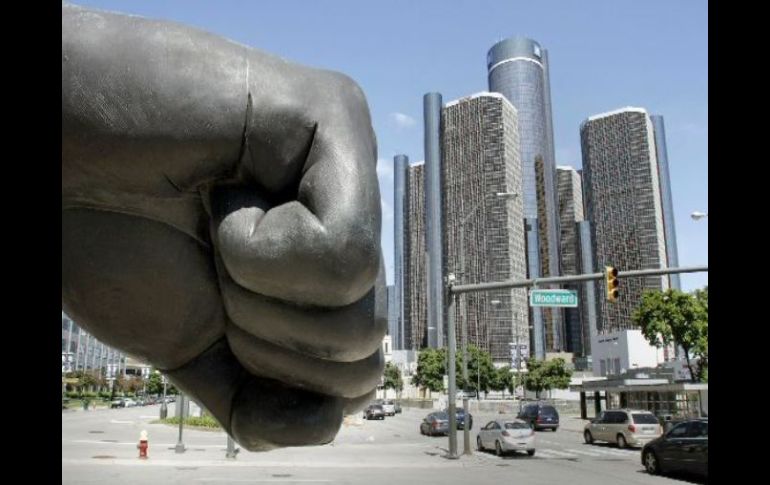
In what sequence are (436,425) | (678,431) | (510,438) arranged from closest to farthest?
(678,431) < (510,438) < (436,425)

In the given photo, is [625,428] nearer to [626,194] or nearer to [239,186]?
[239,186]

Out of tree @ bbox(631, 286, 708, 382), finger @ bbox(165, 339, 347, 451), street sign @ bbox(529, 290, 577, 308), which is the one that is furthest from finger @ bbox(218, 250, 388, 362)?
tree @ bbox(631, 286, 708, 382)

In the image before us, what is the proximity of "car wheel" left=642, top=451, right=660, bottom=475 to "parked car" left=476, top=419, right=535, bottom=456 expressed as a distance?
16.0ft

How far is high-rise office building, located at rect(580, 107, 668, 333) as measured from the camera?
111 meters

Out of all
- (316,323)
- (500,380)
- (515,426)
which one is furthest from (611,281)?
(500,380)

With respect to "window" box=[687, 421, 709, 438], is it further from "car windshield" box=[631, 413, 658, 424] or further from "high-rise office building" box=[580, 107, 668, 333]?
"high-rise office building" box=[580, 107, 668, 333]

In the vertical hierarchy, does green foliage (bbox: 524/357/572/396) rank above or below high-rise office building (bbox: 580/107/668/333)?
below

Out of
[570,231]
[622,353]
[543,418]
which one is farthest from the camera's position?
[570,231]

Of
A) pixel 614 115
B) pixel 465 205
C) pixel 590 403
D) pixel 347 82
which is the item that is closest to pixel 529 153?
pixel 614 115

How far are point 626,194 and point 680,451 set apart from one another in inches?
4008

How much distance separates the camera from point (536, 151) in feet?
572

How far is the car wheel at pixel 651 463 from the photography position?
59.2ft
